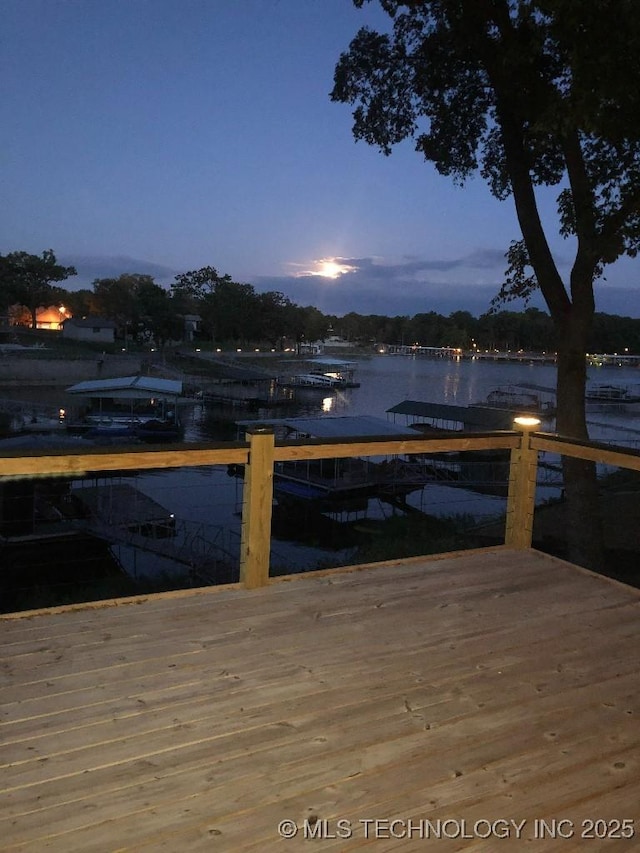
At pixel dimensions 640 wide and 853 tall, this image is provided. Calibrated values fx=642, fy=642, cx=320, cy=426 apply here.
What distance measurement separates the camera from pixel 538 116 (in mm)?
7000

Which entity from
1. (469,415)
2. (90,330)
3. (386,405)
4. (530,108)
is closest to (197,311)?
(90,330)

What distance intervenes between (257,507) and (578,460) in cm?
556

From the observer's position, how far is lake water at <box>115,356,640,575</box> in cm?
1538

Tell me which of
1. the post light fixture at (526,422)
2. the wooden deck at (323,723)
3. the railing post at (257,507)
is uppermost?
the post light fixture at (526,422)

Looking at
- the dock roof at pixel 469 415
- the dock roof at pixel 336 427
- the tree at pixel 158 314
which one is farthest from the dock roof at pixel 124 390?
the tree at pixel 158 314

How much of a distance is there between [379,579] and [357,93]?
828 cm

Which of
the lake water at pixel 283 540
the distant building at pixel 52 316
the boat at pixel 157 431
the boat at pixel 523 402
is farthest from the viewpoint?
the distant building at pixel 52 316

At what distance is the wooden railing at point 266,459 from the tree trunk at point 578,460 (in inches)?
138

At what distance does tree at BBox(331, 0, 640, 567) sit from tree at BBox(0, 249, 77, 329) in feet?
202

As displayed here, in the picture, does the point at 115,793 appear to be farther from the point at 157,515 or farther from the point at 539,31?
the point at 157,515

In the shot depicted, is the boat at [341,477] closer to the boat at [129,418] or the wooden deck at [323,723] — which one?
the boat at [129,418]

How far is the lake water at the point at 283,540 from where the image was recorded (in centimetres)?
1538

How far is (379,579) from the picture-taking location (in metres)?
3.84

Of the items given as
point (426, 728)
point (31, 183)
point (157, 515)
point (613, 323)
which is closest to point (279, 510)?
point (157, 515)
